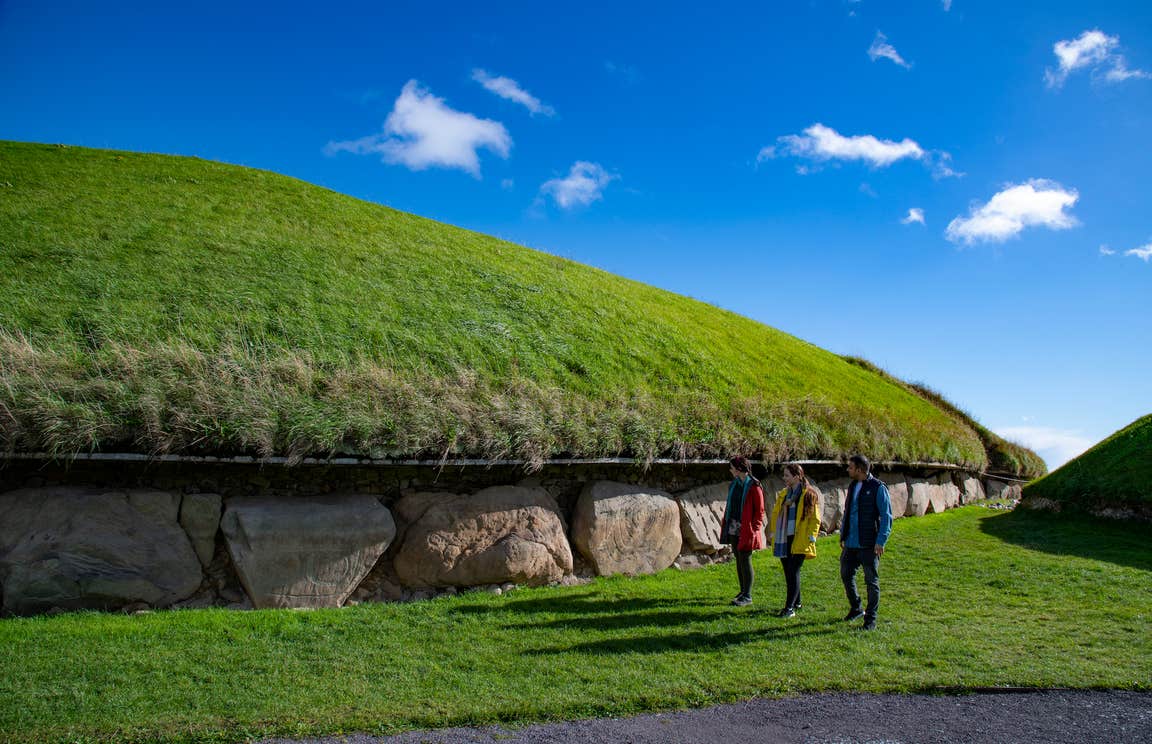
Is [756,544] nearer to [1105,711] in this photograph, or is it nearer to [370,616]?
[1105,711]

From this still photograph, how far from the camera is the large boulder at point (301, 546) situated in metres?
8.96

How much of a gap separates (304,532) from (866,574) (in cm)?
769

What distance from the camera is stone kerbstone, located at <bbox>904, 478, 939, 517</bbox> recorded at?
58.6ft

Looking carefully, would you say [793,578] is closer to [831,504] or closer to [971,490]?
[831,504]

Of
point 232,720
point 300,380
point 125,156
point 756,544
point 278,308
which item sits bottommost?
point 232,720

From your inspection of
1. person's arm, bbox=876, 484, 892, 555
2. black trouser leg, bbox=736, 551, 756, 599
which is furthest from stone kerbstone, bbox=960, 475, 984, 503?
person's arm, bbox=876, 484, 892, 555

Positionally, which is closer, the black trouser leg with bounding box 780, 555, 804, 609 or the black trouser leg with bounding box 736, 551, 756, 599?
the black trouser leg with bounding box 780, 555, 804, 609

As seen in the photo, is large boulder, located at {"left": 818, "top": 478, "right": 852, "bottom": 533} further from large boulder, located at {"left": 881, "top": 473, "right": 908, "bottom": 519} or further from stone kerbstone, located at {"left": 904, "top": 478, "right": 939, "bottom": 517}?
stone kerbstone, located at {"left": 904, "top": 478, "right": 939, "bottom": 517}

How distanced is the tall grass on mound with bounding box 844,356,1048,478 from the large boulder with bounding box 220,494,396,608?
80.0ft

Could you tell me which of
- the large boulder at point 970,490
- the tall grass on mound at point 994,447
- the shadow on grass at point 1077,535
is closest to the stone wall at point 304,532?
the shadow on grass at point 1077,535

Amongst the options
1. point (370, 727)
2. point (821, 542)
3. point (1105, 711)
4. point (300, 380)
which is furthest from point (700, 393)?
point (370, 727)

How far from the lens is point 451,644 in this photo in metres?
7.99

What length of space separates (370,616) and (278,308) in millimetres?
7584

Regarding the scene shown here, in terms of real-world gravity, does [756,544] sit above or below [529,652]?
above
